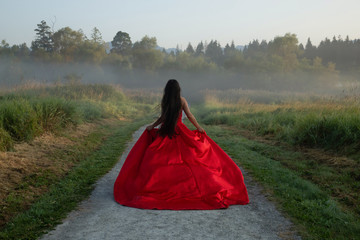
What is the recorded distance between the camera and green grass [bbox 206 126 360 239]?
13.3 feet

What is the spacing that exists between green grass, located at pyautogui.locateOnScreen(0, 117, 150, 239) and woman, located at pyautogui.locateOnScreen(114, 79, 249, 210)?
872mm

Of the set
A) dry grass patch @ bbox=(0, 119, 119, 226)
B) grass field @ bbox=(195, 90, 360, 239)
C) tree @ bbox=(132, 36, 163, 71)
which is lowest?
grass field @ bbox=(195, 90, 360, 239)

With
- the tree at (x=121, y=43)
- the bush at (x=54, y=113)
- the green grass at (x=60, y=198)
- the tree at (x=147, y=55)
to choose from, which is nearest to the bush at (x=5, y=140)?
the green grass at (x=60, y=198)

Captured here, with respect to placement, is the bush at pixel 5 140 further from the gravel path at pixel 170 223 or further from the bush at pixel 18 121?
the gravel path at pixel 170 223

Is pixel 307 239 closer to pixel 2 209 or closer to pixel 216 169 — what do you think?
pixel 216 169

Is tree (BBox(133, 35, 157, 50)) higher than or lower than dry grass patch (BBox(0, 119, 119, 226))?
higher

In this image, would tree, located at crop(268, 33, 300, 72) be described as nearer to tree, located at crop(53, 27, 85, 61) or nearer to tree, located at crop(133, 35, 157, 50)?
tree, located at crop(133, 35, 157, 50)

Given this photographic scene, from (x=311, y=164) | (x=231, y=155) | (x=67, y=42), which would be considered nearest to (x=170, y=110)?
(x=231, y=155)

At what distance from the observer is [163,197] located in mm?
4809

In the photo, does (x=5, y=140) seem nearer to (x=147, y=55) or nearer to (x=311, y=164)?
(x=311, y=164)

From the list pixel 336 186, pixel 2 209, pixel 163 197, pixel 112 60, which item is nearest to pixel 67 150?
pixel 2 209

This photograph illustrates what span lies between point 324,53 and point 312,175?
88939mm

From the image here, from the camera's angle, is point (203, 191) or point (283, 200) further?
point (283, 200)

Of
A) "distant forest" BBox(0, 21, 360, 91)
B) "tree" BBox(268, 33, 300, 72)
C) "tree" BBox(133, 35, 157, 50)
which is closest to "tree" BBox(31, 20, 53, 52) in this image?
"distant forest" BBox(0, 21, 360, 91)
